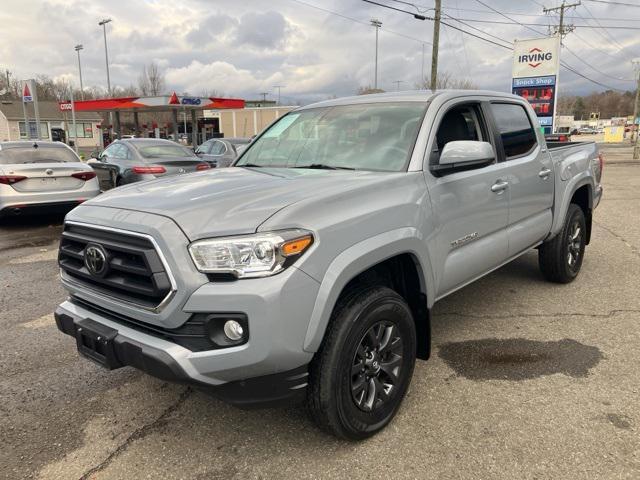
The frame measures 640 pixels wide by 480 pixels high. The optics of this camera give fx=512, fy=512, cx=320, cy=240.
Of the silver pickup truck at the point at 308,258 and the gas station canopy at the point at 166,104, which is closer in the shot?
the silver pickup truck at the point at 308,258

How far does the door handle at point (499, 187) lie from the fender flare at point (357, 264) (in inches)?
43.0

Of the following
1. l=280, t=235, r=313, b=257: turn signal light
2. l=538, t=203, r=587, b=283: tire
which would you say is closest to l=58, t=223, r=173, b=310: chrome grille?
l=280, t=235, r=313, b=257: turn signal light

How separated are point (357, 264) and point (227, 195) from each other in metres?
0.75

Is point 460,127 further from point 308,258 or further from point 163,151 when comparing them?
point 163,151

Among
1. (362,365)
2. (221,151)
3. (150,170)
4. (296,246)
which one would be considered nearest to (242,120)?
(221,151)

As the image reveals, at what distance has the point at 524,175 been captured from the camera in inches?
168

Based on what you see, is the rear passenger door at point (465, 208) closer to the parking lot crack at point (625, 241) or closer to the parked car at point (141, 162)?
the parking lot crack at point (625, 241)

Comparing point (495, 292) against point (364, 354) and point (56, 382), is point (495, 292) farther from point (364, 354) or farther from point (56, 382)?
point (56, 382)

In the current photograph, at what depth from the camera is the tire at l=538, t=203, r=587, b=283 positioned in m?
5.17

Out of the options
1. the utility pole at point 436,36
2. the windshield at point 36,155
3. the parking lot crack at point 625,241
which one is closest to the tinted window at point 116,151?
the windshield at point 36,155

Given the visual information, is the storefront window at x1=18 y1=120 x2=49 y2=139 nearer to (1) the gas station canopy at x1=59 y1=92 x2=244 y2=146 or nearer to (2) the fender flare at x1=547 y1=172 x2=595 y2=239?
(1) the gas station canopy at x1=59 y1=92 x2=244 y2=146

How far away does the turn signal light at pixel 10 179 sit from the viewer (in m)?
8.15

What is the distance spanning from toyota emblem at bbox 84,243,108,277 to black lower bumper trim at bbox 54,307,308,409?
0.39 metres

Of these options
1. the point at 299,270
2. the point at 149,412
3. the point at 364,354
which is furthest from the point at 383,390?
the point at 149,412
